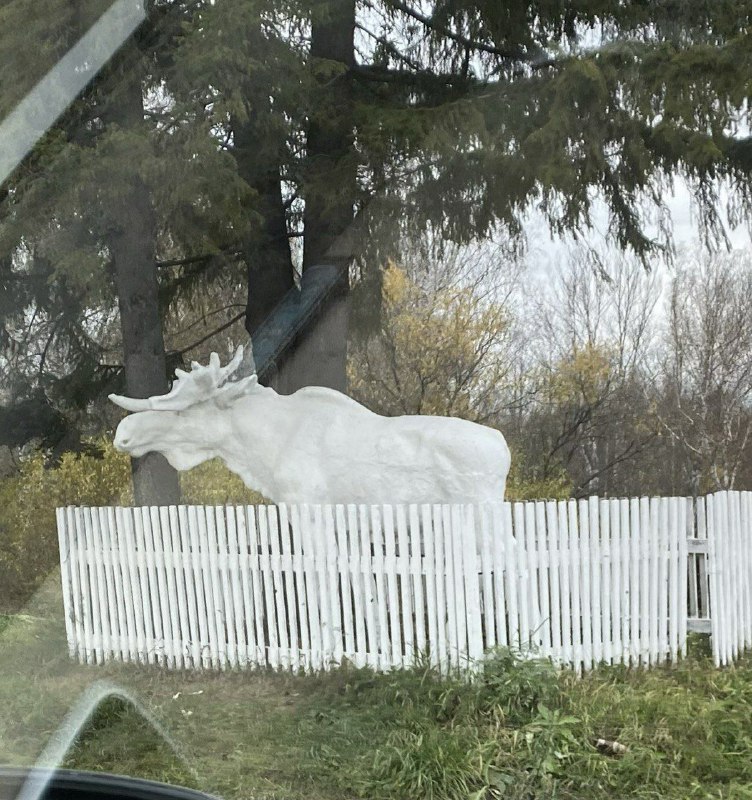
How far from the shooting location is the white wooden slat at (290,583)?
6.19 meters

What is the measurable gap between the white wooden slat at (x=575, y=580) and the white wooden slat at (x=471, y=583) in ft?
1.98

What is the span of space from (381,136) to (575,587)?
14.5 feet

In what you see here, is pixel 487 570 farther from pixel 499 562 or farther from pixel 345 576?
pixel 345 576

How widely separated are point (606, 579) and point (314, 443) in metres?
2.17

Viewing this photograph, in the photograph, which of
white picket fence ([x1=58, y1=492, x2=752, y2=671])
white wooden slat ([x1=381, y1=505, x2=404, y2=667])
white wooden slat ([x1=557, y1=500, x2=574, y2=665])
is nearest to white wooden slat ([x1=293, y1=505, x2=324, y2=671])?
white picket fence ([x1=58, y1=492, x2=752, y2=671])

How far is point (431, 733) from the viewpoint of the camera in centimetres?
468

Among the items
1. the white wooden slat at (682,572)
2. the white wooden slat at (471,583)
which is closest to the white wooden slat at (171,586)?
the white wooden slat at (471,583)

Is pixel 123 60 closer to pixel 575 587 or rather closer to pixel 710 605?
pixel 575 587

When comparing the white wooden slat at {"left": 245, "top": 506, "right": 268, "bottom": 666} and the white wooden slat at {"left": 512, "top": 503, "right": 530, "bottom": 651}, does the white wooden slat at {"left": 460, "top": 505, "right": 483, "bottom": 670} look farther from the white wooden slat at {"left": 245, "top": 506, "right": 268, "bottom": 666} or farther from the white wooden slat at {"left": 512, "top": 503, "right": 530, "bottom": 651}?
the white wooden slat at {"left": 245, "top": 506, "right": 268, "bottom": 666}

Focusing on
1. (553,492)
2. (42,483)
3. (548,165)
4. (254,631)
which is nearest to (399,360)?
(553,492)

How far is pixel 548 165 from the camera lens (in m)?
7.26

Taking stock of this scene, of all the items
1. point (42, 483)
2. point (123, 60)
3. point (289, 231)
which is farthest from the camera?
point (42, 483)

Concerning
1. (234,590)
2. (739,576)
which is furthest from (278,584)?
(739,576)

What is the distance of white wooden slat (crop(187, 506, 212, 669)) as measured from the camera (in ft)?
21.6
